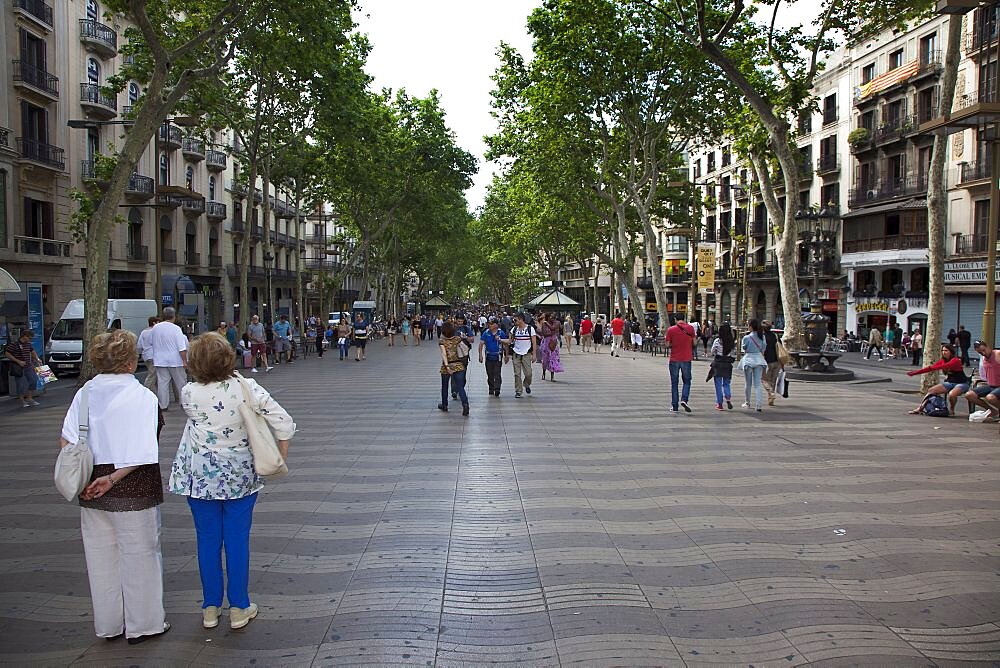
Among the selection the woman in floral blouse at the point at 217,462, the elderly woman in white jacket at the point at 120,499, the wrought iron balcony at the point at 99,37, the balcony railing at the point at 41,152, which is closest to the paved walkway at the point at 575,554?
the elderly woman in white jacket at the point at 120,499

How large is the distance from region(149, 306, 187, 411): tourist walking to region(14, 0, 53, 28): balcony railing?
2100 cm

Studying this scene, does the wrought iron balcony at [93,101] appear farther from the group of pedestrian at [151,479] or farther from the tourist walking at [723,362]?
the group of pedestrian at [151,479]

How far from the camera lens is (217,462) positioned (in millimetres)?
4133

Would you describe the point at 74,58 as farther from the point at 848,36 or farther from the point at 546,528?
the point at 546,528

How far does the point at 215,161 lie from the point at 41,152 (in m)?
16.9

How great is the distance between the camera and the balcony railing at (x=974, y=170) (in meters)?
30.4

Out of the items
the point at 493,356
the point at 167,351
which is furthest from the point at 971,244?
the point at 167,351

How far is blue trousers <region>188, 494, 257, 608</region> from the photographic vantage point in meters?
4.18

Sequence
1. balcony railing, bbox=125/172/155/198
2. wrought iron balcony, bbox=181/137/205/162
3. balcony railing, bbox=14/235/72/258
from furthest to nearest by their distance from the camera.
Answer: wrought iron balcony, bbox=181/137/205/162
balcony railing, bbox=125/172/155/198
balcony railing, bbox=14/235/72/258

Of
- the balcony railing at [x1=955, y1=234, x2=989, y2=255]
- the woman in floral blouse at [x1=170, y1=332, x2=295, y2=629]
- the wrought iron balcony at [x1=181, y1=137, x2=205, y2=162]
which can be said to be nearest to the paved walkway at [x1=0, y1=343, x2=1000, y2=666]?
the woman in floral blouse at [x1=170, y1=332, x2=295, y2=629]

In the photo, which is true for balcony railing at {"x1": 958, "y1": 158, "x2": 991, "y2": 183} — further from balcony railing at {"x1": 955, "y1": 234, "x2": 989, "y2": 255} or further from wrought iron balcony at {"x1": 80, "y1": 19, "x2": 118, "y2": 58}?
wrought iron balcony at {"x1": 80, "y1": 19, "x2": 118, "y2": 58}

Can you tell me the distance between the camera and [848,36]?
17.5 metres

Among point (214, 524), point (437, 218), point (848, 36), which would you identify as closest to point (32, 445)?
point (214, 524)

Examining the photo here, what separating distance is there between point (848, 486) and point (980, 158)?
2885cm
